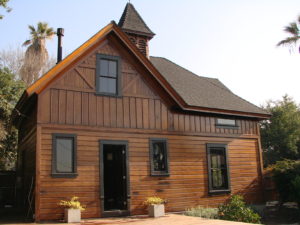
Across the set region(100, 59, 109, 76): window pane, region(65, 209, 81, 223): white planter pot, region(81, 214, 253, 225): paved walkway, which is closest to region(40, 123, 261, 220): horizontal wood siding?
region(65, 209, 81, 223): white planter pot

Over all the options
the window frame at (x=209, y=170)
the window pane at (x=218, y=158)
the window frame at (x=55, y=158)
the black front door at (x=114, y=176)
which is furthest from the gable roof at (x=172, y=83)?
the black front door at (x=114, y=176)

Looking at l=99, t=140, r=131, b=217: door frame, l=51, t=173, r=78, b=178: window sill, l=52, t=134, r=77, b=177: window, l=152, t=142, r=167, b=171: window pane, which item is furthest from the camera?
l=152, t=142, r=167, b=171: window pane

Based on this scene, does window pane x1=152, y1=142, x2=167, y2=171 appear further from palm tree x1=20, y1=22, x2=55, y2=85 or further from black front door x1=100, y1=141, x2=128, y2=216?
palm tree x1=20, y1=22, x2=55, y2=85

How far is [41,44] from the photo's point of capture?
3441 cm

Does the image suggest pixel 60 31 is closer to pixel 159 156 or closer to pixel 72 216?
pixel 159 156

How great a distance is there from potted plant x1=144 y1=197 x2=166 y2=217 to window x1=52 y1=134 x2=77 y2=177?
116 inches

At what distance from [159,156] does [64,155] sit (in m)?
3.92

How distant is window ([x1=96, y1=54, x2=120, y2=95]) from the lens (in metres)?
13.1

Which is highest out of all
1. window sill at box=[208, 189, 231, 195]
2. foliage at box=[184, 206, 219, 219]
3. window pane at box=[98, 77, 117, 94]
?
window pane at box=[98, 77, 117, 94]

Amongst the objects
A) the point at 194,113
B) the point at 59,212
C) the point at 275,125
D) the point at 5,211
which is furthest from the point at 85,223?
the point at 275,125

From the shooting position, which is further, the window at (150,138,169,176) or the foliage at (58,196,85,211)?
the window at (150,138,169,176)

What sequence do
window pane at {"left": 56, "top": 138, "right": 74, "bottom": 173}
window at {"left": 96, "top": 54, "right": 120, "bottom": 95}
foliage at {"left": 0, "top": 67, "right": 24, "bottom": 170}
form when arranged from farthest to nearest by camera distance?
foliage at {"left": 0, "top": 67, "right": 24, "bottom": 170}
window at {"left": 96, "top": 54, "right": 120, "bottom": 95}
window pane at {"left": 56, "top": 138, "right": 74, "bottom": 173}

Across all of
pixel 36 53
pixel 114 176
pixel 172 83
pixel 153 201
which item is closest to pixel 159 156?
pixel 153 201

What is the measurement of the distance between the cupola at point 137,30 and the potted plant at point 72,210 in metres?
8.96
